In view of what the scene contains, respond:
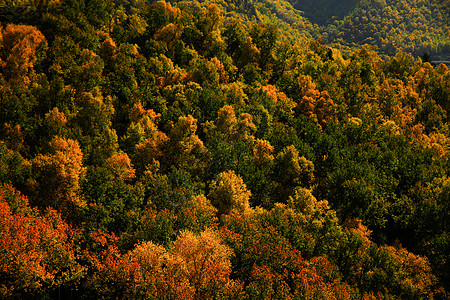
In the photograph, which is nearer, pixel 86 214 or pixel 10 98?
pixel 86 214

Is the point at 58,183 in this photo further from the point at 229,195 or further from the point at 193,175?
the point at 229,195

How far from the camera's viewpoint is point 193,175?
6091cm

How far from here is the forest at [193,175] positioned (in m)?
39.8

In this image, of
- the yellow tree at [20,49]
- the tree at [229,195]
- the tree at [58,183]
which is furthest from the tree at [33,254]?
the yellow tree at [20,49]

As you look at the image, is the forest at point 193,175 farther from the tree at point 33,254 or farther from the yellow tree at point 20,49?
the yellow tree at point 20,49

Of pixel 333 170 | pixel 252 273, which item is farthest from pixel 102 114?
pixel 333 170

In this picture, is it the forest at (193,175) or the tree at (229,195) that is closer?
the forest at (193,175)

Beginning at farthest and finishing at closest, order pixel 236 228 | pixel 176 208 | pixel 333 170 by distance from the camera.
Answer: pixel 333 170, pixel 176 208, pixel 236 228

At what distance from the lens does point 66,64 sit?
71.6 meters

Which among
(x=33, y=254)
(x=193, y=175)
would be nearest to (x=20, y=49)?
(x=193, y=175)

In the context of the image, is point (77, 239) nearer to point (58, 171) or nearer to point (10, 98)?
point (58, 171)

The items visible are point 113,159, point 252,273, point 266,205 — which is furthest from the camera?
point 266,205

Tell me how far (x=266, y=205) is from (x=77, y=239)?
32893 mm

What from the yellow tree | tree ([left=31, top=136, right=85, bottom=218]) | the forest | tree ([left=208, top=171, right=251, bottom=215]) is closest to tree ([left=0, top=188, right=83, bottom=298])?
the forest
